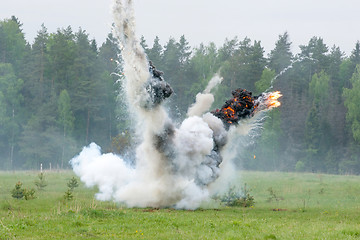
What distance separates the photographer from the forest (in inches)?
3430

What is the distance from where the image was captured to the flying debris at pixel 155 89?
1339 inches

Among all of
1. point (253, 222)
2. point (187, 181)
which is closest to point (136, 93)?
point (187, 181)

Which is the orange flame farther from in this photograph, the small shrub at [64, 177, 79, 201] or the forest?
the forest

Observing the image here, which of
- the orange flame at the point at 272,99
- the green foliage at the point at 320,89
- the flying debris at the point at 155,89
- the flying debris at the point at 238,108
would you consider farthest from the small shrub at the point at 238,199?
the green foliage at the point at 320,89

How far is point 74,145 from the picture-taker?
87188mm

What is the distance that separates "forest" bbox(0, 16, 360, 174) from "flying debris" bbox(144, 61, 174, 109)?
47.9 metres

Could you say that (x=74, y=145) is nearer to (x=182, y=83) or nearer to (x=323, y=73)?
(x=182, y=83)

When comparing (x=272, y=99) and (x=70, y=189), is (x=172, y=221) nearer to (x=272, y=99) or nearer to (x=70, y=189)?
(x=70, y=189)

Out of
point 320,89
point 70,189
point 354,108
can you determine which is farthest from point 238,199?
point 320,89

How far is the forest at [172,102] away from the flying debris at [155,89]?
1885 inches

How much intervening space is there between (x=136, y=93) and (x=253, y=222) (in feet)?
37.6

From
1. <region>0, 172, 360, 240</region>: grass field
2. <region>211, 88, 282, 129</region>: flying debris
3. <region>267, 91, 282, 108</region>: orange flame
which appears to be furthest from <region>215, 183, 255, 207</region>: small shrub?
<region>267, 91, 282, 108</region>: orange flame

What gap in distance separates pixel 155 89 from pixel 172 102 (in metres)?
49.9

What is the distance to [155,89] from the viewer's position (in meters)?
34.1
